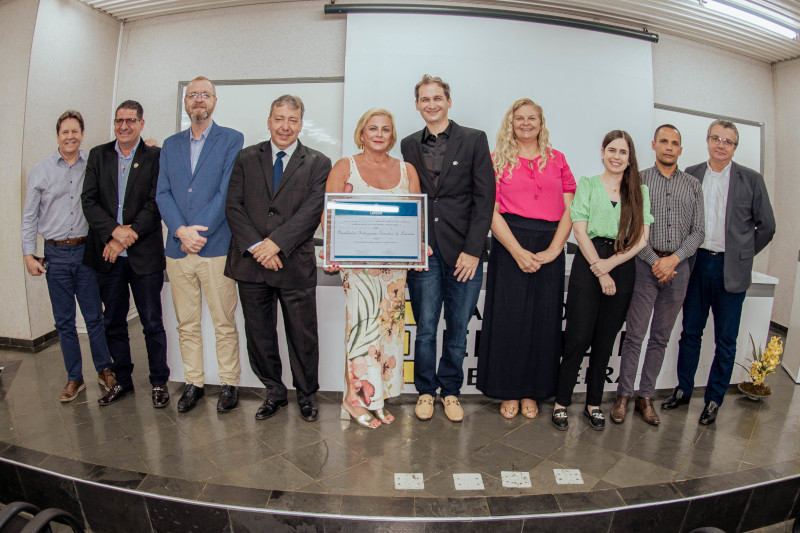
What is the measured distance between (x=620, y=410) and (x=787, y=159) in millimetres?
2367

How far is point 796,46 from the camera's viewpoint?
338cm

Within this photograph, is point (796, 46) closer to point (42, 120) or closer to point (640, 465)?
point (640, 465)

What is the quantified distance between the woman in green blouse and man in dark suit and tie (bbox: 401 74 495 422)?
1.86ft

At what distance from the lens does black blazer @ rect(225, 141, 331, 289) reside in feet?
8.57

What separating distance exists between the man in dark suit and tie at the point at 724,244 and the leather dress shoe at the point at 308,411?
2.46m

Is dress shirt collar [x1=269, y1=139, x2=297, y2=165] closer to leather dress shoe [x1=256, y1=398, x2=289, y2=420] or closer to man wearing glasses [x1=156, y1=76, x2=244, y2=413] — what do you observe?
man wearing glasses [x1=156, y1=76, x2=244, y2=413]

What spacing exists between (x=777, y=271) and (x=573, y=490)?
119 inches

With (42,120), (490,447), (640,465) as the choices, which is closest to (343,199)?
(490,447)

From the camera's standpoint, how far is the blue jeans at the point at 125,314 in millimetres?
2918

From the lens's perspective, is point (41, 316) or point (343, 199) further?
point (41, 316)

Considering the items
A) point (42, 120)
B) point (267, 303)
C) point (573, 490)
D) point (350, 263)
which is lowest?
point (573, 490)

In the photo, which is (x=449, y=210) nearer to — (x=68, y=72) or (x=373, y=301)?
(x=373, y=301)

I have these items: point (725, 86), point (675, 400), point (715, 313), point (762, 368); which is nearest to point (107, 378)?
point (675, 400)

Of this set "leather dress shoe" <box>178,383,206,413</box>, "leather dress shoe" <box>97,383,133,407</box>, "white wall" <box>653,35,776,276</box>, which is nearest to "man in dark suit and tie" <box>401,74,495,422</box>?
"leather dress shoe" <box>178,383,206,413</box>
